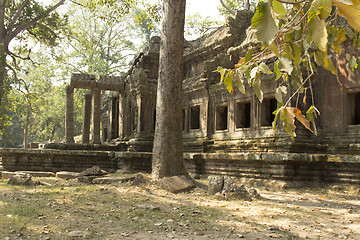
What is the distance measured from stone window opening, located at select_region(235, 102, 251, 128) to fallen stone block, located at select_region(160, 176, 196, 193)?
4444 millimetres

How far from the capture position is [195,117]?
13984 mm

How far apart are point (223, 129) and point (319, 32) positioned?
1099cm

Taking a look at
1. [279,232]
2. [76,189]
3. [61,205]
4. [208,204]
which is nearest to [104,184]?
[76,189]

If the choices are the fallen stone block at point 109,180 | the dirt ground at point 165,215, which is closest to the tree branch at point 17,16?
the fallen stone block at point 109,180

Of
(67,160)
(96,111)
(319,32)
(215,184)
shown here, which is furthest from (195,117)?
(319,32)

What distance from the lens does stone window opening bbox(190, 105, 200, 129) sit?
13805mm

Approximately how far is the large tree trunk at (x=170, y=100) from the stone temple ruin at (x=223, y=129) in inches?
82.1

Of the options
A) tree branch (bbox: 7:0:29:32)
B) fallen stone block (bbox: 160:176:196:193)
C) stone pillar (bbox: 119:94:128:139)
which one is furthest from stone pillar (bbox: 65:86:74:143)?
fallen stone block (bbox: 160:176:196:193)

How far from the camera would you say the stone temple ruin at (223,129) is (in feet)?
28.7

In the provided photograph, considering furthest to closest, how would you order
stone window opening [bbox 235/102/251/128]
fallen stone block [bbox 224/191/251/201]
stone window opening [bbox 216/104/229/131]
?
stone window opening [bbox 216/104/229/131] → stone window opening [bbox 235/102/251/128] → fallen stone block [bbox 224/191/251/201]

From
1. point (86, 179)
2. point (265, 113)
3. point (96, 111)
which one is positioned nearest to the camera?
point (86, 179)

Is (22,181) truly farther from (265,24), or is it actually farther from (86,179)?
(265,24)

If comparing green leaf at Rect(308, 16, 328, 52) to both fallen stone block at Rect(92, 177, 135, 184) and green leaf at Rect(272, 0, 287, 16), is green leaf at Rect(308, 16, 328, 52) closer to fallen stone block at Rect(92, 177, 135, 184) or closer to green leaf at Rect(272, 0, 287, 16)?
green leaf at Rect(272, 0, 287, 16)

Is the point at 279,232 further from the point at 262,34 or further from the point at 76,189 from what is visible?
the point at 76,189
